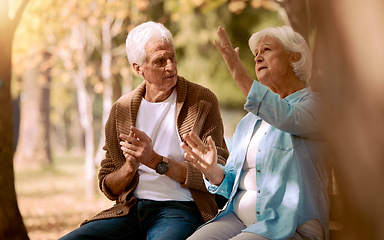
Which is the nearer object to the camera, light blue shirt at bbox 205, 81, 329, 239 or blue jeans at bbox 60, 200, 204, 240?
light blue shirt at bbox 205, 81, 329, 239

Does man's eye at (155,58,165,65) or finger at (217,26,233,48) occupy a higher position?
finger at (217,26,233,48)

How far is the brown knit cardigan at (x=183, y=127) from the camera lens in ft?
10.2

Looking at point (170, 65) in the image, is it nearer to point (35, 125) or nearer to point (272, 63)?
point (272, 63)

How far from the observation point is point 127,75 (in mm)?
12648

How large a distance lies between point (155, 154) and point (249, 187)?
0.56 meters

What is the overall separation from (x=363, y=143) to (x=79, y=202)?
9.70 m

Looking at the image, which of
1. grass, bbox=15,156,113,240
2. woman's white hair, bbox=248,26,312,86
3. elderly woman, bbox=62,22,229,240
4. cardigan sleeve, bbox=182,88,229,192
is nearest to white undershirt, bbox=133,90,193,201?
elderly woman, bbox=62,22,229,240

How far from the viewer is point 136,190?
10.4ft

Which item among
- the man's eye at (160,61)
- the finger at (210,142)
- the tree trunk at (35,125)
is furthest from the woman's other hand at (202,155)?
the tree trunk at (35,125)

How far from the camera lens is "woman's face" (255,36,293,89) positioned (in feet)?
8.89

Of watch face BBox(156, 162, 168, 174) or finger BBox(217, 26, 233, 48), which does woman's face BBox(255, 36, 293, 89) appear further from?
watch face BBox(156, 162, 168, 174)

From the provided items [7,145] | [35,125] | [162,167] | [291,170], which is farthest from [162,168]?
[35,125]

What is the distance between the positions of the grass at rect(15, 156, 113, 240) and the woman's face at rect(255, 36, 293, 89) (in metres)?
5.61

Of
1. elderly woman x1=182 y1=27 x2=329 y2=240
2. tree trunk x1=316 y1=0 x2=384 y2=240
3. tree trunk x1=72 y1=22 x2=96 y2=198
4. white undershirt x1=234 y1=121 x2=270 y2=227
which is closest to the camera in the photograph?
tree trunk x1=316 y1=0 x2=384 y2=240
